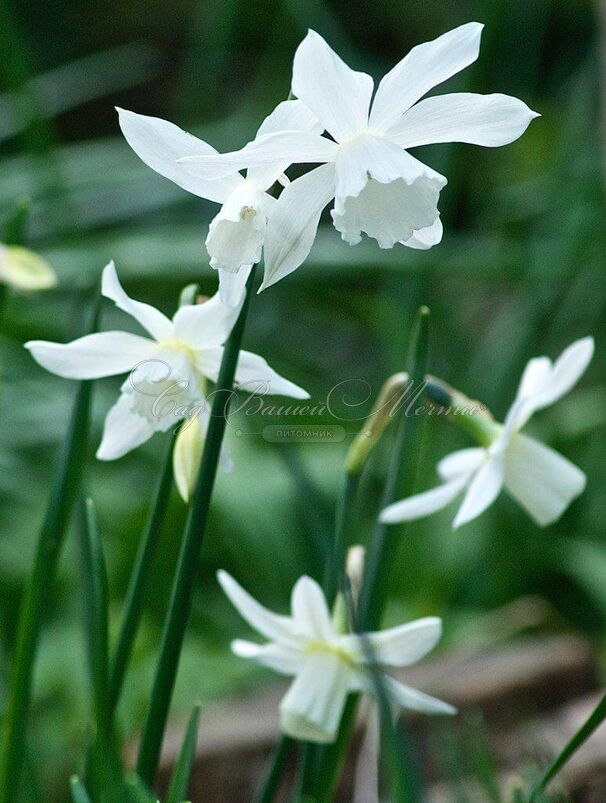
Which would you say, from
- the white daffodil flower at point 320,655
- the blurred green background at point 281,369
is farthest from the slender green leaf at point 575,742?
the blurred green background at point 281,369

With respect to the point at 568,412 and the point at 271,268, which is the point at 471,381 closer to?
the point at 568,412

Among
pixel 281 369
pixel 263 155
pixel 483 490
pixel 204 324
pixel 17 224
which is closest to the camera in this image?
pixel 263 155

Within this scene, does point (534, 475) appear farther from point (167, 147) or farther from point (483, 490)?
point (167, 147)

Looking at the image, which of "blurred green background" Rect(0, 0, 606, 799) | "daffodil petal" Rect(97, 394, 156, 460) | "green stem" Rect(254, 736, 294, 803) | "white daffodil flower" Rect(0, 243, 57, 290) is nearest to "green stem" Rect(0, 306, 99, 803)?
"daffodil petal" Rect(97, 394, 156, 460)

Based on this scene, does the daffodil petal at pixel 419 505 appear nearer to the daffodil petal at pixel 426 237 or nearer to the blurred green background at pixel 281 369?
the daffodil petal at pixel 426 237

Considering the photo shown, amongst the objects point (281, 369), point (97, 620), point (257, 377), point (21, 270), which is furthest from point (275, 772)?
point (281, 369)

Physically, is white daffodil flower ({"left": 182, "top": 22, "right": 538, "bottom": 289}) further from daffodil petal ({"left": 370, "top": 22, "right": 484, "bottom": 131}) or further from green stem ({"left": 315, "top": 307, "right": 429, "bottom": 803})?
green stem ({"left": 315, "top": 307, "right": 429, "bottom": 803})
